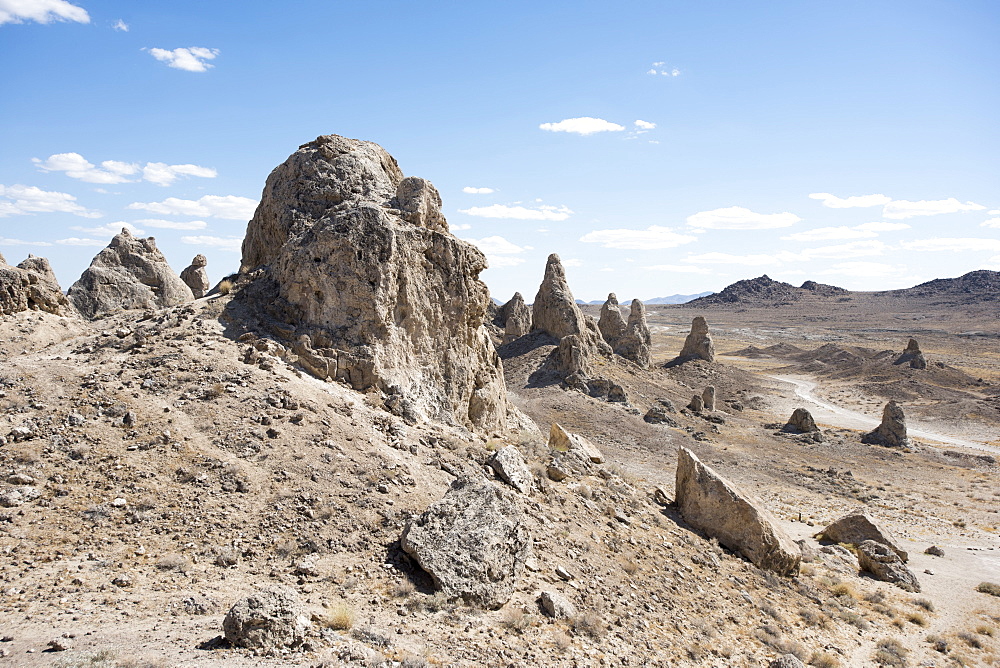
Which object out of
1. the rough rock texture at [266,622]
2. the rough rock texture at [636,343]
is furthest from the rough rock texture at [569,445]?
the rough rock texture at [636,343]

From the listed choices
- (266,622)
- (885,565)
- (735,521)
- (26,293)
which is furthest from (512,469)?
(885,565)

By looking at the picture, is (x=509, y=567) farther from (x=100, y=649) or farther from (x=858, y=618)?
(x=858, y=618)

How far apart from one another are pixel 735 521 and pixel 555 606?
6.11 metres

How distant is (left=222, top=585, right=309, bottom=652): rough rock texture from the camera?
5.71m

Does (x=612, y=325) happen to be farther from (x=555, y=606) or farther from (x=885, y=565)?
(x=555, y=606)

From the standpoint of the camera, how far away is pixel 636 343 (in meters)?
46.4

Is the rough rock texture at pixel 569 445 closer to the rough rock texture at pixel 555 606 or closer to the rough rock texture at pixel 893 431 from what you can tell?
the rough rock texture at pixel 555 606

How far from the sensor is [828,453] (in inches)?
1362

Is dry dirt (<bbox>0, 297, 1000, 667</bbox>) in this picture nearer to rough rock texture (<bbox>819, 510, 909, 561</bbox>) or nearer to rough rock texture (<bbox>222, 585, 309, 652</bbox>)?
rough rock texture (<bbox>222, 585, 309, 652</bbox>)

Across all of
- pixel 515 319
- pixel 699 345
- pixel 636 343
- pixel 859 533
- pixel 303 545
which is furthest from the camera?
pixel 699 345

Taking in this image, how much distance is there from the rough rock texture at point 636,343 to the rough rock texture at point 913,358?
30376 millimetres

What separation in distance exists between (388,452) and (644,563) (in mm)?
4834

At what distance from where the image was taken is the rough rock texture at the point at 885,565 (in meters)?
14.8

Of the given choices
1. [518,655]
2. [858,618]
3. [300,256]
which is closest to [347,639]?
[518,655]
